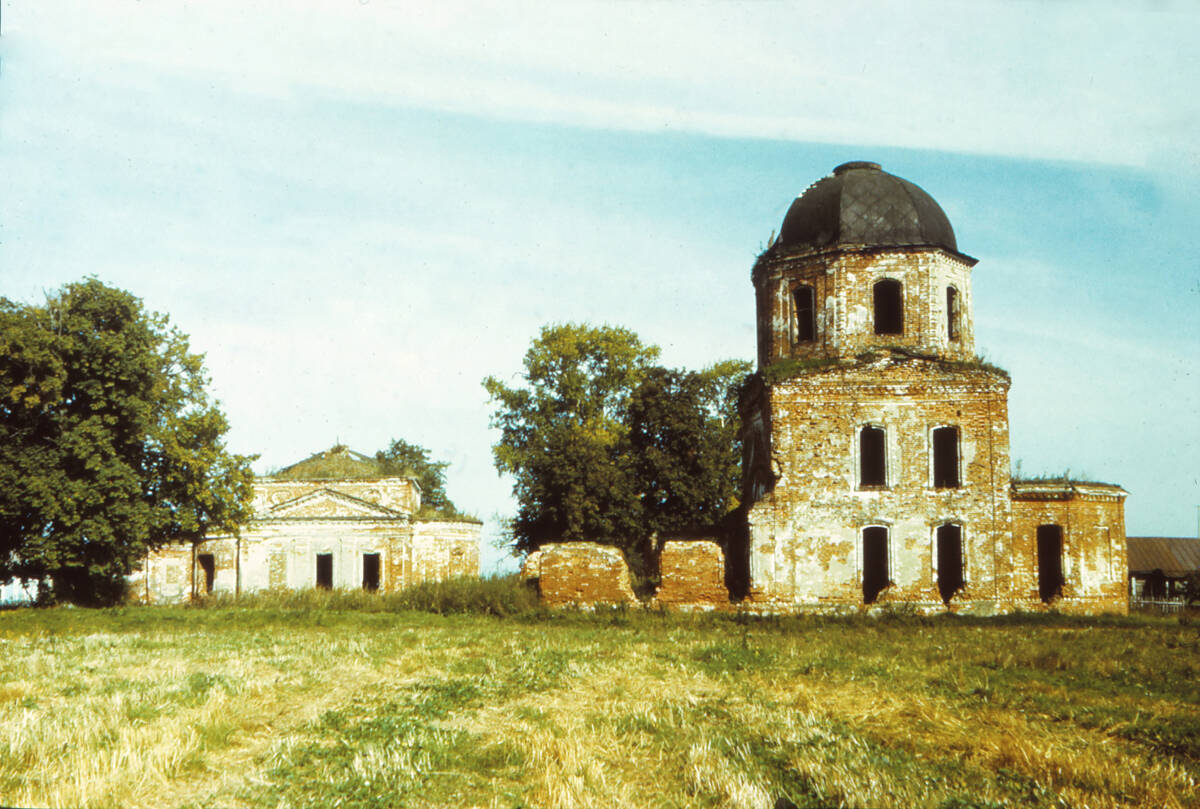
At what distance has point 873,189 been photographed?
1016 inches

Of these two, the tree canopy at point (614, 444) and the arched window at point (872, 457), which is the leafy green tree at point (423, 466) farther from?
the arched window at point (872, 457)

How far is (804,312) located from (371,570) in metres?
23.6

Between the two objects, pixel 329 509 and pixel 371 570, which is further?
pixel 371 570

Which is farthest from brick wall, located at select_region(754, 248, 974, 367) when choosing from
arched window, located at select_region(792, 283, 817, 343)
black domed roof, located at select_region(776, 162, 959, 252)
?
black domed roof, located at select_region(776, 162, 959, 252)

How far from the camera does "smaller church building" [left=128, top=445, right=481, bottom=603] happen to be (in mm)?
40406

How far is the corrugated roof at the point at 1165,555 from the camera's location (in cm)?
4494

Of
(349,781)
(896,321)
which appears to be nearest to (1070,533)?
(896,321)

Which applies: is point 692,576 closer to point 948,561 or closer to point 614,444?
point 948,561

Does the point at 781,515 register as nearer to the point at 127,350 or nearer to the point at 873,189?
the point at 873,189

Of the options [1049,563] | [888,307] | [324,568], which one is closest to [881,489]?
[888,307]

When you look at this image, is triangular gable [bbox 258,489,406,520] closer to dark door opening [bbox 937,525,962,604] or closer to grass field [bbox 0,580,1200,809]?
dark door opening [bbox 937,525,962,604]

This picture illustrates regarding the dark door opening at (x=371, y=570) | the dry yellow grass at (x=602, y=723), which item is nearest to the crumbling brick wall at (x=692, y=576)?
the dry yellow grass at (x=602, y=723)

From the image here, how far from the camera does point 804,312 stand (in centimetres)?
2581

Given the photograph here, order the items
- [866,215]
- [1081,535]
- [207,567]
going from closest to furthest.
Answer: [1081,535] → [866,215] → [207,567]
